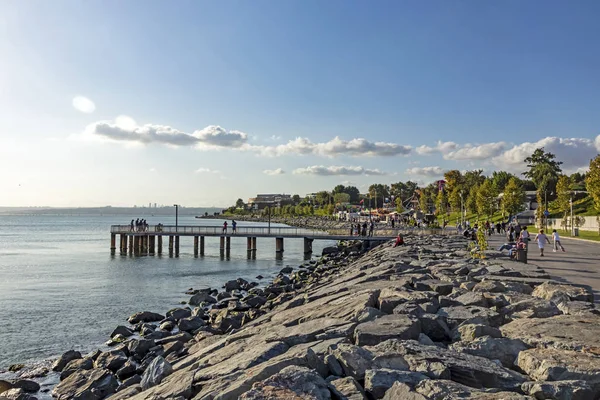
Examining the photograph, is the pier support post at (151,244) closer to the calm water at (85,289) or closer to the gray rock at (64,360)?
the calm water at (85,289)

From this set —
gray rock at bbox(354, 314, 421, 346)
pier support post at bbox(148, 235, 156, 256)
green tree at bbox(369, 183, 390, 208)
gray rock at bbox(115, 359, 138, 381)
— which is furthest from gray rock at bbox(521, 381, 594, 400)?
green tree at bbox(369, 183, 390, 208)

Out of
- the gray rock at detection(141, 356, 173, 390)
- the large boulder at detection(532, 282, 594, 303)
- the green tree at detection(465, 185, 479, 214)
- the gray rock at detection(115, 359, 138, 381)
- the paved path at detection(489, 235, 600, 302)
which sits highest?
the green tree at detection(465, 185, 479, 214)

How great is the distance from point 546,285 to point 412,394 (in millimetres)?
6665

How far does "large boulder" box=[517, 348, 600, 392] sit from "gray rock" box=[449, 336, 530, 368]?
202 millimetres

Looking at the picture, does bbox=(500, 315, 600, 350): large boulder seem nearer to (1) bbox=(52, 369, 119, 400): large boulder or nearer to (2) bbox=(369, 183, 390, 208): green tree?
(1) bbox=(52, 369, 119, 400): large boulder

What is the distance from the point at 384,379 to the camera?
16.9ft

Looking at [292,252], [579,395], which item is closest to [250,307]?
[579,395]

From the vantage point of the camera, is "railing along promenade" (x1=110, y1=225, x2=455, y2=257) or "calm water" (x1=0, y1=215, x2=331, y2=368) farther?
"railing along promenade" (x1=110, y1=225, x2=455, y2=257)

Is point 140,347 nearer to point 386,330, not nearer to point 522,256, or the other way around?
point 386,330

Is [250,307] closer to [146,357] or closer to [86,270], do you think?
[146,357]

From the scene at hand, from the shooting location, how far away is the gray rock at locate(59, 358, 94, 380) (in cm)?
1098

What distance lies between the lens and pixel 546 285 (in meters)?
10.0

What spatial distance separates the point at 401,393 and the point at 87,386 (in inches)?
282

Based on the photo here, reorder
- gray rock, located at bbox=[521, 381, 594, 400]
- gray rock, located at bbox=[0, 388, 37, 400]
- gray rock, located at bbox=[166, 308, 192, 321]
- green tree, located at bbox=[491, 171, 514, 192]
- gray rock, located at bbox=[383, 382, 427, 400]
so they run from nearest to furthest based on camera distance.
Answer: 1. gray rock, located at bbox=[383, 382, 427, 400]
2. gray rock, located at bbox=[521, 381, 594, 400]
3. gray rock, located at bbox=[0, 388, 37, 400]
4. gray rock, located at bbox=[166, 308, 192, 321]
5. green tree, located at bbox=[491, 171, 514, 192]
